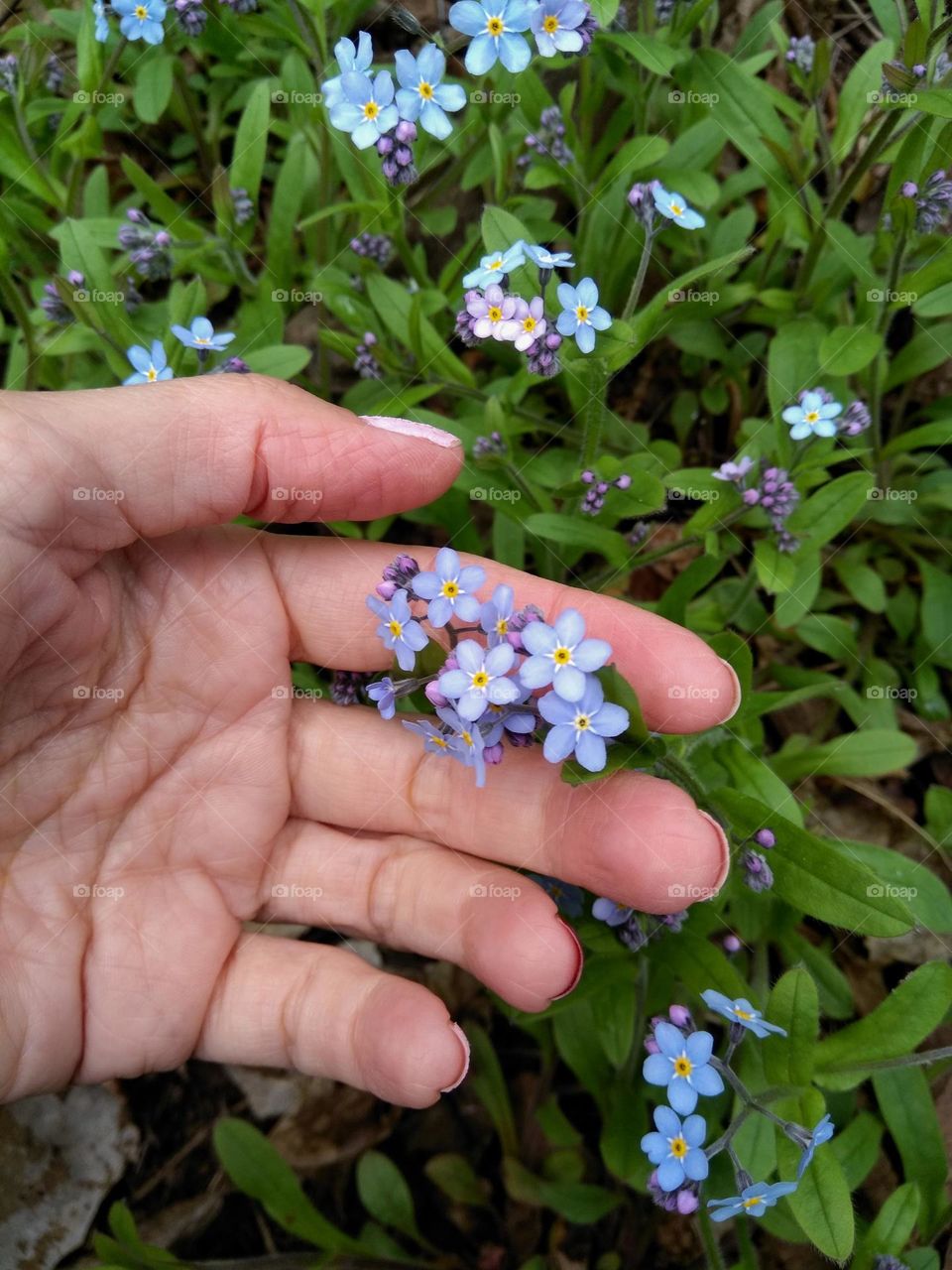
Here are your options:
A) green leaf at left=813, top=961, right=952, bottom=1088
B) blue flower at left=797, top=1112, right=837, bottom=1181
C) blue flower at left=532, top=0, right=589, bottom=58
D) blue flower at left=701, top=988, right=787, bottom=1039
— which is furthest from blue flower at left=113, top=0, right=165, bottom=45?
blue flower at left=797, top=1112, right=837, bottom=1181

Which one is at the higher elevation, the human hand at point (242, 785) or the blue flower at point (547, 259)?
the blue flower at point (547, 259)

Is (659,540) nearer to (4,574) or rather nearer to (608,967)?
(608,967)

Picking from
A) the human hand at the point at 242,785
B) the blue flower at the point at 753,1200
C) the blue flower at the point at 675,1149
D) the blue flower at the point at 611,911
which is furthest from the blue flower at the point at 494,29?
the blue flower at the point at 753,1200

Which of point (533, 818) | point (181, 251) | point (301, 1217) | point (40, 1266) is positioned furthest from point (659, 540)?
point (40, 1266)

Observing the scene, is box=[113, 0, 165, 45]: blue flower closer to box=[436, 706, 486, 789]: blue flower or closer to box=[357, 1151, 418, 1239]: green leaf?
box=[436, 706, 486, 789]: blue flower

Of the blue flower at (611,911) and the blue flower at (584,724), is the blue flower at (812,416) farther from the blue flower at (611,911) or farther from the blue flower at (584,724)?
the blue flower at (611,911)

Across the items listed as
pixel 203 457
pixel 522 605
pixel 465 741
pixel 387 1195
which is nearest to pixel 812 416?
pixel 522 605
